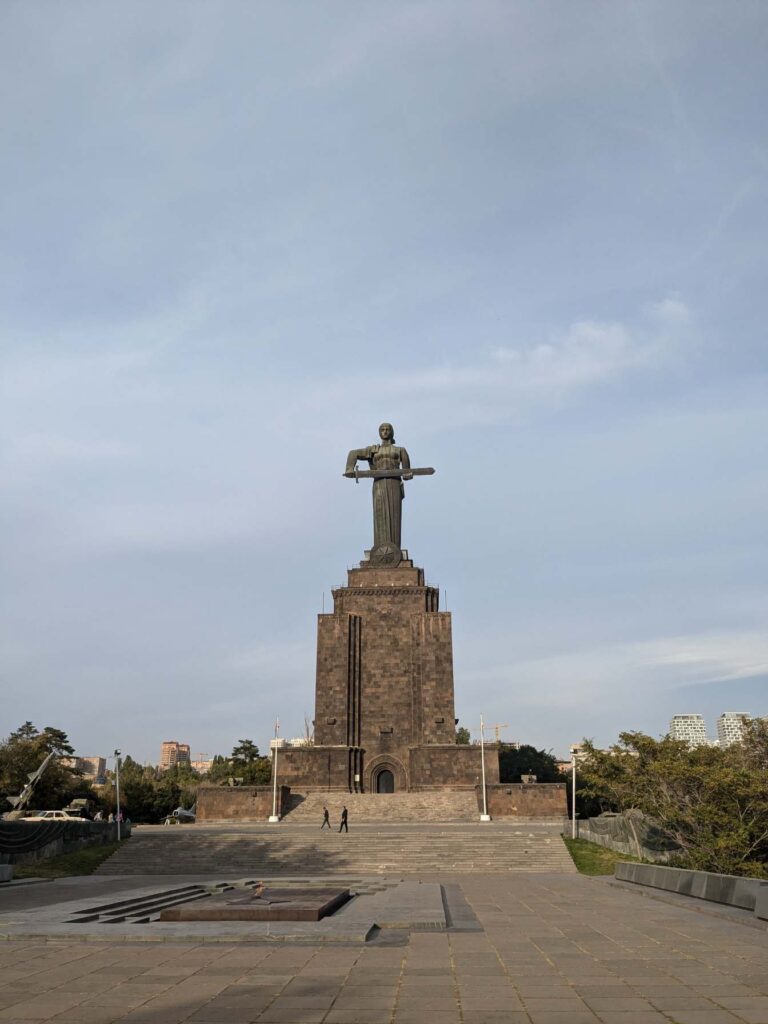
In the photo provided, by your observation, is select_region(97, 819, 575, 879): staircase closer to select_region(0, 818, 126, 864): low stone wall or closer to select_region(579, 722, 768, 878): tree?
select_region(0, 818, 126, 864): low stone wall

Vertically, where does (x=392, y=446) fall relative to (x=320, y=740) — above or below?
above

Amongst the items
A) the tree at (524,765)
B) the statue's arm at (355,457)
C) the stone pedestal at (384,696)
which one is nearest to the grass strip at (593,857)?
the stone pedestal at (384,696)

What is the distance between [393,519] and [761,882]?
127 ft

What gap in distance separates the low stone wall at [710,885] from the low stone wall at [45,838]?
58.4 feet

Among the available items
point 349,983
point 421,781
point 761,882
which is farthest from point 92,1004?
point 421,781

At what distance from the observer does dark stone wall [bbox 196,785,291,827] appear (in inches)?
1526

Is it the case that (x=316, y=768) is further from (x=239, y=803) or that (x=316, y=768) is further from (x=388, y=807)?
(x=388, y=807)

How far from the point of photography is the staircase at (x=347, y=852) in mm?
26781

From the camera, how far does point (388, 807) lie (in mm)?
38938

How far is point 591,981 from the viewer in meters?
7.79

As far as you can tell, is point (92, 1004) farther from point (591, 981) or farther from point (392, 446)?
point (392, 446)

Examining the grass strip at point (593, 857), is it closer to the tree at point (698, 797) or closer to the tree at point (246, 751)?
the tree at point (698, 797)

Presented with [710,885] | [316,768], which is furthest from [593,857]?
[316,768]

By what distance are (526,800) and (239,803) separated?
13478mm
